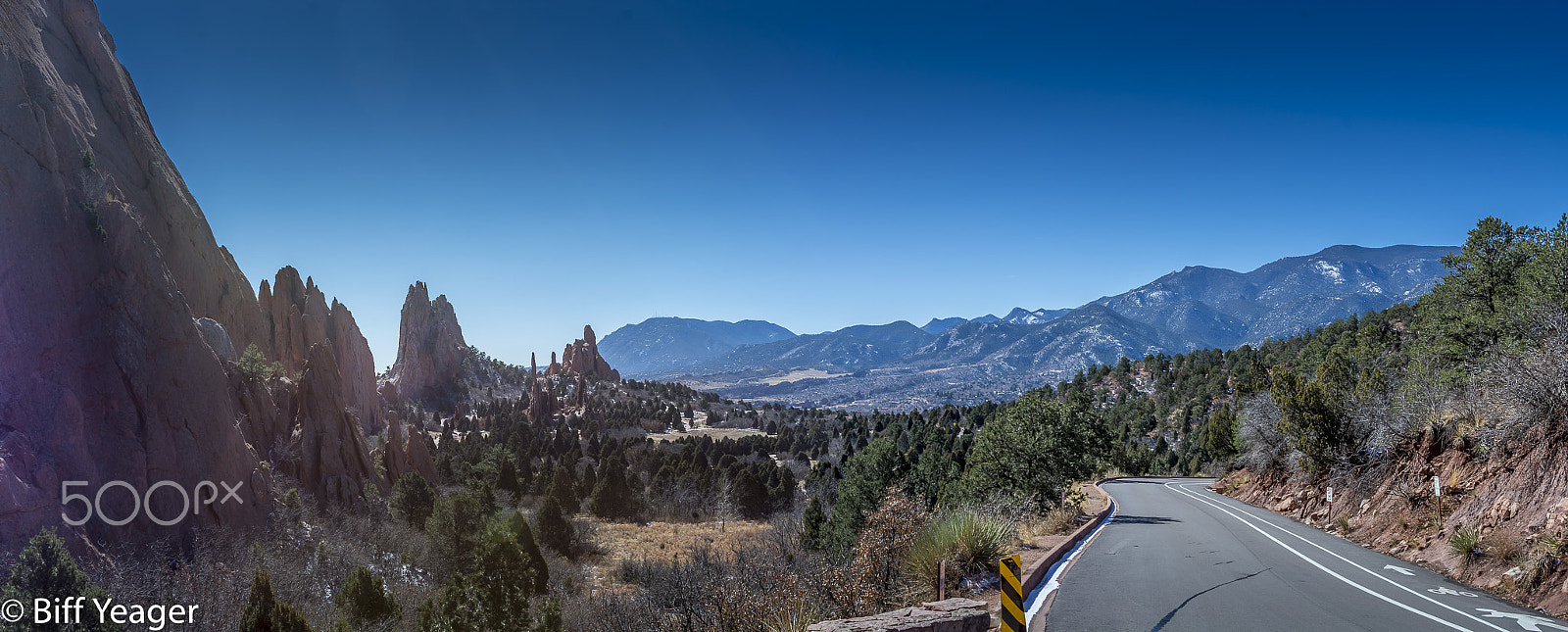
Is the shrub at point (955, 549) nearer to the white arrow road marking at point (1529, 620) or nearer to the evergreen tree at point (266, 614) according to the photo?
the white arrow road marking at point (1529, 620)

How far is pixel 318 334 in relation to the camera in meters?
55.2

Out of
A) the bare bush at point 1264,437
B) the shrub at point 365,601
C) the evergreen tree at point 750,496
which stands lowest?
the evergreen tree at point 750,496

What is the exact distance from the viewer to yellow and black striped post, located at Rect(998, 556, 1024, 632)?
21.5 feet

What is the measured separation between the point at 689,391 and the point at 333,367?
409ft

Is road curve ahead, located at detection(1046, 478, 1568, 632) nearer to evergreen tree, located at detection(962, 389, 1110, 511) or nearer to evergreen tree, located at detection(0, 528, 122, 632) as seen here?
evergreen tree, located at detection(962, 389, 1110, 511)

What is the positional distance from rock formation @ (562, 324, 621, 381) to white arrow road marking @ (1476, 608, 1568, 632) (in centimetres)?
13006

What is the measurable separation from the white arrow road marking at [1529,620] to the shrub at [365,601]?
24.2 meters

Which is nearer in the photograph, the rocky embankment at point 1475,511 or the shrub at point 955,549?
the rocky embankment at point 1475,511

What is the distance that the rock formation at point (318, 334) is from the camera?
53.3m

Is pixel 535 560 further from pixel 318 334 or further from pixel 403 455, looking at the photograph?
pixel 318 334

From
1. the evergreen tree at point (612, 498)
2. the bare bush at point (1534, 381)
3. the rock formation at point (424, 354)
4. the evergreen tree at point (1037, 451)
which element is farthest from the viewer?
the rock formation at point (424, 354)

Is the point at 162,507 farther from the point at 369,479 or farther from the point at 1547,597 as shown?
the point at 1547,597

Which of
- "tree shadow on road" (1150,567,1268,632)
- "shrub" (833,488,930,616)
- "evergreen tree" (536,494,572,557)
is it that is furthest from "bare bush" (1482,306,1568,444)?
"evergreen tree" (536,494,572,557)

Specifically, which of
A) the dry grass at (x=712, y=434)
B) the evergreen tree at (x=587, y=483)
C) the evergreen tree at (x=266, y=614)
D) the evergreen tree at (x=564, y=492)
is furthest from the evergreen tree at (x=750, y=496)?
the evergreen tree at (x=266, y=614)
